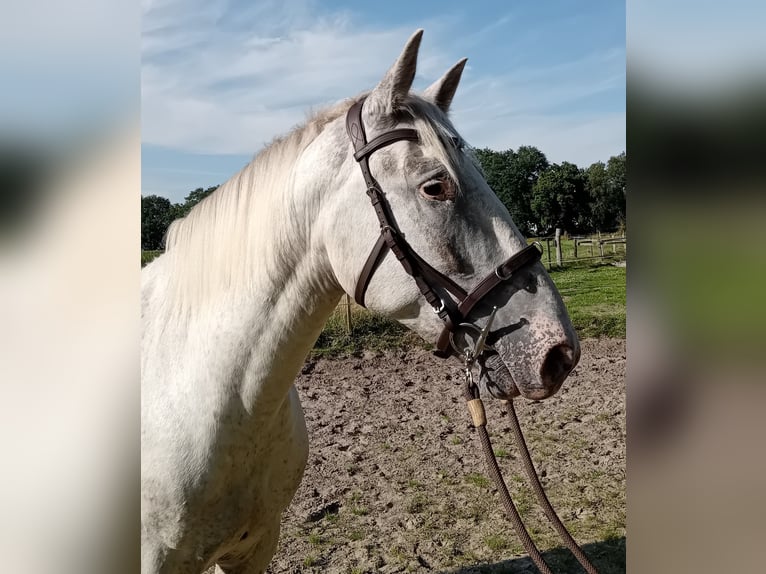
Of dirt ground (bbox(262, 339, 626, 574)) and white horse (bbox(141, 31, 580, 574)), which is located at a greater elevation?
white horse (bbox(141, 31, 580, 574))

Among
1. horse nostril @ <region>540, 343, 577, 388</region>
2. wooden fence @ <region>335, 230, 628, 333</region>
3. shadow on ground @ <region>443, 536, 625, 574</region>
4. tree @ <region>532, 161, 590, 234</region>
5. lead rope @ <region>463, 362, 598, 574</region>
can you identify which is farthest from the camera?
tree @ <region>532, 161, 590, 234</region>

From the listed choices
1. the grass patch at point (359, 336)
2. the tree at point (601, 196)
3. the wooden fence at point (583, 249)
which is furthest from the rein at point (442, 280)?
the tree at point (601, 196)

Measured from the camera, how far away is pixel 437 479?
5.16m

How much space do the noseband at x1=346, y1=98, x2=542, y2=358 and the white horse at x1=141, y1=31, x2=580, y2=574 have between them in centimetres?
2

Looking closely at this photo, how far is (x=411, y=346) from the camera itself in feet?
30.9

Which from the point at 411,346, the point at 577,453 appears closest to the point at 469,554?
the point at 577,453

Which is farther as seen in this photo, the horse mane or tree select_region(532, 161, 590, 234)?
tree select_region(532, 161, 590, 234)

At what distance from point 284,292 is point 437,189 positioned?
2.14 feet

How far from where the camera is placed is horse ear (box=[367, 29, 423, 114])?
1780 millimetres

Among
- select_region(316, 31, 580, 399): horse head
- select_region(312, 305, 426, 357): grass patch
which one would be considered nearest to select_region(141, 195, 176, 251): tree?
select_region(316, 31, 580, 399): horse head

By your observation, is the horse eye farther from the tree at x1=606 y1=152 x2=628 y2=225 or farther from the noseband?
the tree at x1=606 y1=152 x2=628 y2=225

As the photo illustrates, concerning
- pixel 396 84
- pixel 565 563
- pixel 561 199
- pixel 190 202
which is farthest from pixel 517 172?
pixel 396 84
